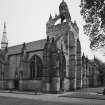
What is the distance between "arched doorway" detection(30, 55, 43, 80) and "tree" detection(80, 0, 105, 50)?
21.1m

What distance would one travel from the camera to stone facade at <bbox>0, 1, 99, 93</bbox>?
3575 centimetres

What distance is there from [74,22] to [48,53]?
47.8ft

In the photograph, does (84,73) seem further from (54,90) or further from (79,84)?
(54,90)

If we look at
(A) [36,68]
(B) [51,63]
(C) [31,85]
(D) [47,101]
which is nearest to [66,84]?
(B) [51,63]

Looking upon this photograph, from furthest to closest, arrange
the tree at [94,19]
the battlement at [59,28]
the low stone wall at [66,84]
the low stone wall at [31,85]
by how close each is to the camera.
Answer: the battlement at [59,28] → the low stone wall at [66,84] → the low stone wall at [31,85] → the tree at [94,19]

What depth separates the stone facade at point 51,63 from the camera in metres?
35.8

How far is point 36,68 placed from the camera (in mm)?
39750

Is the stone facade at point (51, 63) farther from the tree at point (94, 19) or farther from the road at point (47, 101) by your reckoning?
the tree at point (94, 19)

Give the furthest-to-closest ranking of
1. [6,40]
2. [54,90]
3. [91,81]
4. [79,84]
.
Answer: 1. [6,40]
2. [91,81]
3. [79,84]
4. [54,90]

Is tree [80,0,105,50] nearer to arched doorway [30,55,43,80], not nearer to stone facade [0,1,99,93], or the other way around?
stone facade [0,1,99,93]

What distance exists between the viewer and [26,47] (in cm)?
4509

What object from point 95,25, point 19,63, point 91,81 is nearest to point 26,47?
point 19,63

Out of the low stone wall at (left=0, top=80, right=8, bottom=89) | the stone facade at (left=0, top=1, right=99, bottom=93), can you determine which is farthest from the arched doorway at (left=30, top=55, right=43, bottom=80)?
the low stone wall at (left=0, top=80, right=8, bottom=89)

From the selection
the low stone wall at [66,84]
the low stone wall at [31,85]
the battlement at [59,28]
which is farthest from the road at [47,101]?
the battlement at [59,28]
